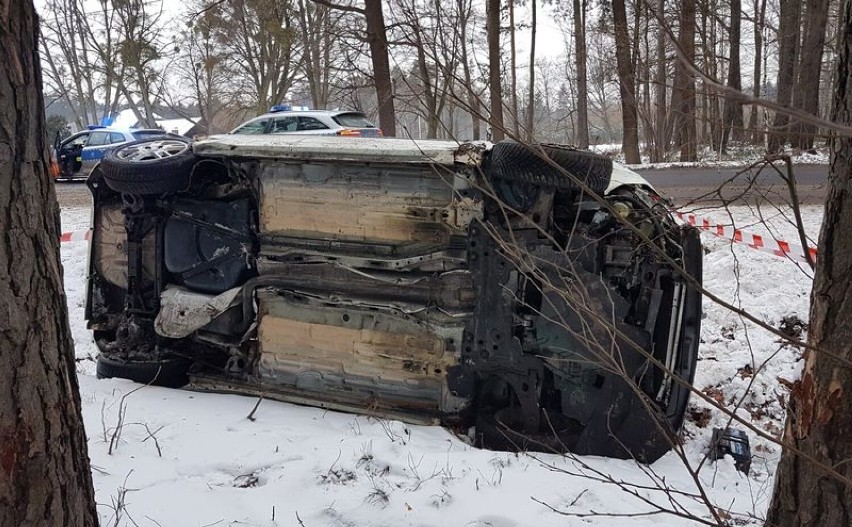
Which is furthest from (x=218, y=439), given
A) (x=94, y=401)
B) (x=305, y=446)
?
(x=94, y=401)

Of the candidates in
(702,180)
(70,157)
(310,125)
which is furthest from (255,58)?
(702,180)

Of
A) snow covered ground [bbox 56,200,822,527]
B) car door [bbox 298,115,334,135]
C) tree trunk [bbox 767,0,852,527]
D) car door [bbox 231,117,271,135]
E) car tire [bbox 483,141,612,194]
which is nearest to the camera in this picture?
tree trunk [bbox 767,0,852,527]

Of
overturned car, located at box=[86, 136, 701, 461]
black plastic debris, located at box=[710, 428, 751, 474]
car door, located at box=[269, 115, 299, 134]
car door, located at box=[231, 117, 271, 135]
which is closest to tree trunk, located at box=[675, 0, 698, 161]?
overturned car, located at box=[86, 136, 701, 461]

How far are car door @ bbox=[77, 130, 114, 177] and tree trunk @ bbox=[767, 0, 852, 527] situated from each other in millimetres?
18726

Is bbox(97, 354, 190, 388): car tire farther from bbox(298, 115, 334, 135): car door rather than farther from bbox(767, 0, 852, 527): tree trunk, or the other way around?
bbox(298, 115, 334, 135): car door

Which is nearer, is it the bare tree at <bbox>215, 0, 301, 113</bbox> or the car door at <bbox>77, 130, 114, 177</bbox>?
the car door at <bbox>77, 130, 114, 177</bbox>

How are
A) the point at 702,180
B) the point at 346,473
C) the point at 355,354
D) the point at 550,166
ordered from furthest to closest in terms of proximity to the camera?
the point at 702,180 → the point at 355,354 → the point at 550,166 → the point at 346,473

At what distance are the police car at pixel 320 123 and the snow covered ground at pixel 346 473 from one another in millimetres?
10259

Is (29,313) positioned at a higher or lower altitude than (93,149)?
lower

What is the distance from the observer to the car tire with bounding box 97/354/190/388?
4488 millimetres

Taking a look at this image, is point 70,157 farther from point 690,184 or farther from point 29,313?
point 29,313

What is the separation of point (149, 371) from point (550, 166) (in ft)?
9.60

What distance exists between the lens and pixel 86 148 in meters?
18.0

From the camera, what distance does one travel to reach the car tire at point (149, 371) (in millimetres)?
4488
